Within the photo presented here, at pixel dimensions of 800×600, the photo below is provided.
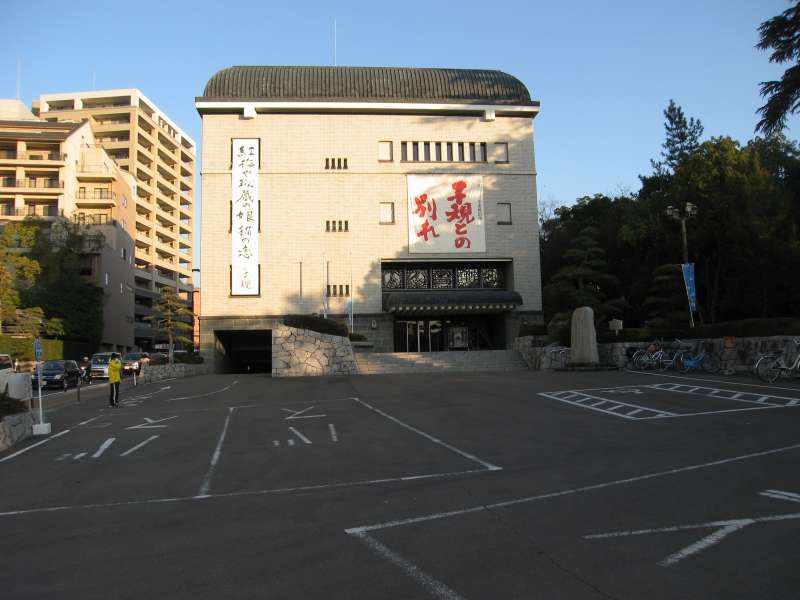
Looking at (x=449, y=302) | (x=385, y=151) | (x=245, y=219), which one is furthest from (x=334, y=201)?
(x=449, y=302)

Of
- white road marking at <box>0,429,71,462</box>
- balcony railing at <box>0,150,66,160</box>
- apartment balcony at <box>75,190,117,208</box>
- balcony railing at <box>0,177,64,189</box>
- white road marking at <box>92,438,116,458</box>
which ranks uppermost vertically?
balcony railing at <box>0,150,66,160</box>

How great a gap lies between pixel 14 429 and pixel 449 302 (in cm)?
2821

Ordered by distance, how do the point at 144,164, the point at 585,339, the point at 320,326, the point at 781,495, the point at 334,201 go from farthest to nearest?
the point at 144,164 → the point at 334,201 → the point at 320,326 → the point at 585,339 → the point at 781,495

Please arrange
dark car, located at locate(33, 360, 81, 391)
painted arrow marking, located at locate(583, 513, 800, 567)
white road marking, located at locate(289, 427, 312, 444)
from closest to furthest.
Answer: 1. painted arrow marking, located at locate(583, 513, 800, 567)
2. white road marking, located at locate(289, 427, 312, 444)
3. dark car, located at locate(33, 360, 81, 391)

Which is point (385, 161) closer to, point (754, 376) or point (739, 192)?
point (739, 192)

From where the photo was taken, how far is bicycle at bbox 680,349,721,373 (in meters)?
23.0

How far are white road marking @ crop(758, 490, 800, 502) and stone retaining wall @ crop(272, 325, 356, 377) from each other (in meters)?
23.5

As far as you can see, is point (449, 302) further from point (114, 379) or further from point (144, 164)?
point (144, 164)

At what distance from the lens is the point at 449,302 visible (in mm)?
38875

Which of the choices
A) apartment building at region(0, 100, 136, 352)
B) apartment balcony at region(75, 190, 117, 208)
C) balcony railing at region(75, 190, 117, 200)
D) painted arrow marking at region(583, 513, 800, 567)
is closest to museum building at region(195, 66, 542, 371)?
apartment building at region(0, 100, 136, 352)

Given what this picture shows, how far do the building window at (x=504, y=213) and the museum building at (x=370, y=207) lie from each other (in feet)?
0.26

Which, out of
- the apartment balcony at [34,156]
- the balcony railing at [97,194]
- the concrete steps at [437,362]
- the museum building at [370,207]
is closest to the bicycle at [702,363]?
the concrete steps at [437,362]

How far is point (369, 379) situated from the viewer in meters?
25.8

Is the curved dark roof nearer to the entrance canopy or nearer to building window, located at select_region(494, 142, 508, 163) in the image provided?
building window, located at select_region(494, 142, 508, 163)
